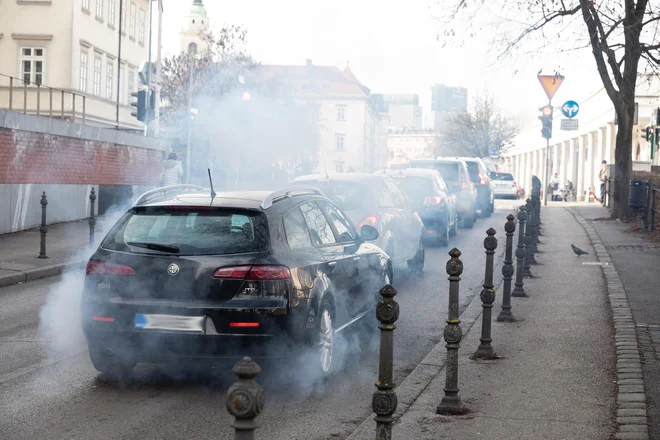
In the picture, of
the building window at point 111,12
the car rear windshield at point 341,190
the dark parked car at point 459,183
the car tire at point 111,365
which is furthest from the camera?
the building window at point 111,12

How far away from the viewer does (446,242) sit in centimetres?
1930

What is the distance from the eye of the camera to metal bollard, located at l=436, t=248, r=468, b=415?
6071 millimetres

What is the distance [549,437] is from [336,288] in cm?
242

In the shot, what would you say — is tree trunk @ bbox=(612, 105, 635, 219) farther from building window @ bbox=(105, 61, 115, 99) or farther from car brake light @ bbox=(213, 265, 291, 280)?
building window @ bbox=(105, 61, 115, 99)

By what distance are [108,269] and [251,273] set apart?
1.03 meters

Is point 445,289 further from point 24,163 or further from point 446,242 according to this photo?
point 24,163

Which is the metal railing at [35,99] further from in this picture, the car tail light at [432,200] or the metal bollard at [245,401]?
the metal bollard at [245,401]

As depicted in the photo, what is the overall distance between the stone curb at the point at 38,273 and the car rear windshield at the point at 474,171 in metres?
→ 15.8

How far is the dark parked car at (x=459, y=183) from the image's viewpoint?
2441 centimetres

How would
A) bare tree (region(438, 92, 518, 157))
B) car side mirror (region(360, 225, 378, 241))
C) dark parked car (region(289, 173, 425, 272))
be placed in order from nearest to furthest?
car side mirror (region(360, 225, 378, 241)) < dark parked car (region(289, 173, 425, 272)) < bare tree (region(438, 92, 518, 157))

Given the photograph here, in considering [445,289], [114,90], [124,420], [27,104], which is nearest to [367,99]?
[114,90]

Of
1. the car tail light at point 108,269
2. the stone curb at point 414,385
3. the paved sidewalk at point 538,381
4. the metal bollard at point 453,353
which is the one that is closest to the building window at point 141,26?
the paved sidewalk at point 538,381

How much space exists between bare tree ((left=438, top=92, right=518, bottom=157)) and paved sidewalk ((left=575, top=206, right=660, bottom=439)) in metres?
79.3

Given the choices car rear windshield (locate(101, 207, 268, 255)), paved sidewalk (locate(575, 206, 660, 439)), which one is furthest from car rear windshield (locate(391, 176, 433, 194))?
car rear windshield (locate(101, 207, 268, 255))
